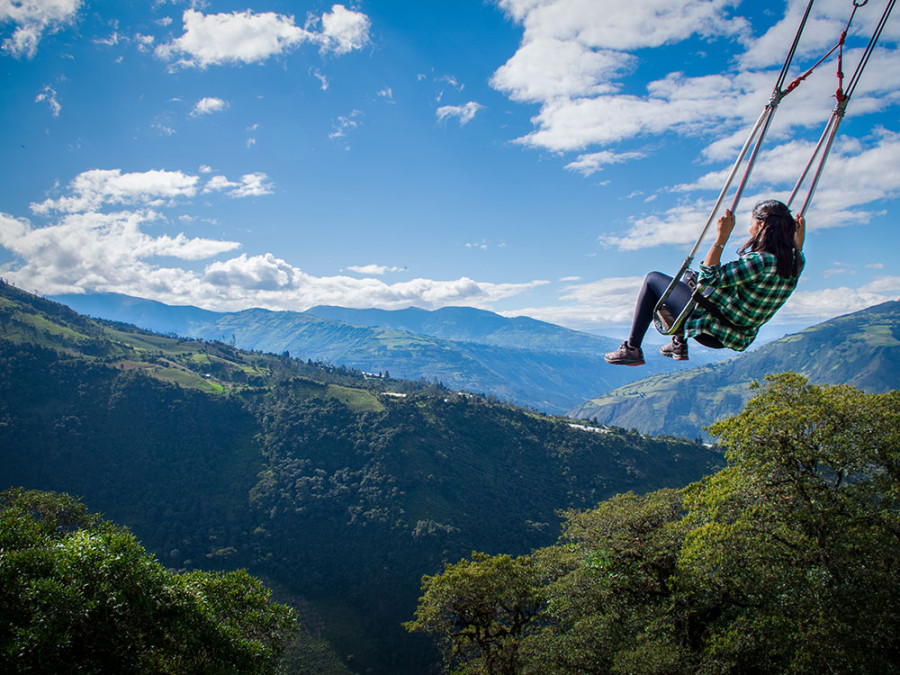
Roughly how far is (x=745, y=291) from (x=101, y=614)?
12.3 metres

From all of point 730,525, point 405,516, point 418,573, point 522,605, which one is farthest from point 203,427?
point 730,525

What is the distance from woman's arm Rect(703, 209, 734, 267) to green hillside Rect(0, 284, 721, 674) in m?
92.3

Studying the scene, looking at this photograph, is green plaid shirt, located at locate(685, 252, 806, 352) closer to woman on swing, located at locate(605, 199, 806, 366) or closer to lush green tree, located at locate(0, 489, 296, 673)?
woman on swing, located at locate(605, 199, 806, 366)

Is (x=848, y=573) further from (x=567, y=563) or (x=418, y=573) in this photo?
(x=418, y=573)

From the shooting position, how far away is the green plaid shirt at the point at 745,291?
450 centimetres

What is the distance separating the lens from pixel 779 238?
457 centimetres

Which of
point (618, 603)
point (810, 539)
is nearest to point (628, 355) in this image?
point (810, 539)

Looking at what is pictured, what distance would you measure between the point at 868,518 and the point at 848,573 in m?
1.27

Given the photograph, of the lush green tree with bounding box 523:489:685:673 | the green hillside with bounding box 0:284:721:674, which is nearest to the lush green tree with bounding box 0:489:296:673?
the lush green tree with bounding box 523:489:685:673

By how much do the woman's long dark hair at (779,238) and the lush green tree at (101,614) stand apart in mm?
11824

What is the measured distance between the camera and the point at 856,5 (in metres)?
4.65

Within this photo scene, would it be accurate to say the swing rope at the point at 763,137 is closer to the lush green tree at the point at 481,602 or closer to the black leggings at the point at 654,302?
the black leggings at the point at 654,302

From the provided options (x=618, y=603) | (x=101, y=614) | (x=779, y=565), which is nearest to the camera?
(x=101, y=614)

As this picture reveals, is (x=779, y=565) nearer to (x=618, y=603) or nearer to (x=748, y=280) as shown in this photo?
(x=618, y=603)
